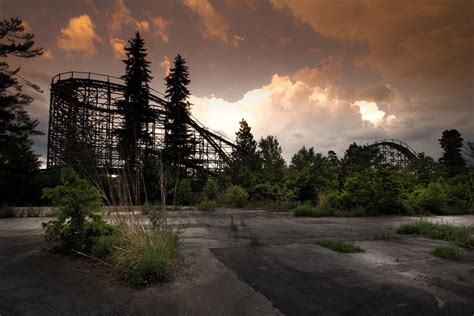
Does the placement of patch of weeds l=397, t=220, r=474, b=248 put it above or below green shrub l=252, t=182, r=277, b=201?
below

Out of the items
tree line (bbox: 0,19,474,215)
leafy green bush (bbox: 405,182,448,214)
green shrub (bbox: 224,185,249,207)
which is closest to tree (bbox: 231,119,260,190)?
tree line (bbox: 0,19,474,215)

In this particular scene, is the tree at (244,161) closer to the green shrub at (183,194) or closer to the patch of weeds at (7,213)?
the green shrub at (183,194)

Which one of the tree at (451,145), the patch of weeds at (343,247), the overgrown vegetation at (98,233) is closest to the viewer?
the overgrown vegetation at (98,233)

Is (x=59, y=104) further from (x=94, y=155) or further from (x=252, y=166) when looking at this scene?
(x=94, y=155)

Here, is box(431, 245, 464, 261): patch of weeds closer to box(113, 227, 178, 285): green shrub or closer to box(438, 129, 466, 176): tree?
box(113, 227, 178, 285): green shrub

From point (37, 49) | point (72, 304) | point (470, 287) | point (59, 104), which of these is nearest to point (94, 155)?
point (72, 304)

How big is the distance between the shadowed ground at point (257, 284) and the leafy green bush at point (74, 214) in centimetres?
29

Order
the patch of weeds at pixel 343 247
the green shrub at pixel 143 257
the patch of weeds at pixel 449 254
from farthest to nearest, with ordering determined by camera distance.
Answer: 1. the patch of weeds at pixel 343 247
2. the patch of weeds at pixel 449 254
3. the green shrub at pixel 143 257

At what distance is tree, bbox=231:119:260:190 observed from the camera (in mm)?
19969

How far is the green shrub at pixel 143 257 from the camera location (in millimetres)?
3271

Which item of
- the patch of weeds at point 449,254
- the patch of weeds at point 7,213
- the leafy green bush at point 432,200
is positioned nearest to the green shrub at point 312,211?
the leafy green bush at point 432,200

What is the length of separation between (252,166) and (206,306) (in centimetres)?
1928

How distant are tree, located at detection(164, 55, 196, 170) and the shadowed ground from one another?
19245 mm

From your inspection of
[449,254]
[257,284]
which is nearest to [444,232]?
[449,254]
